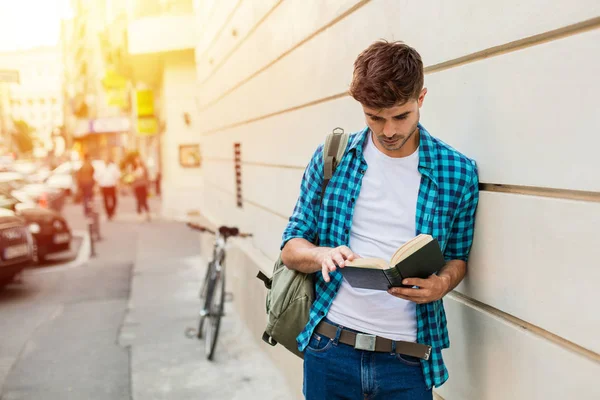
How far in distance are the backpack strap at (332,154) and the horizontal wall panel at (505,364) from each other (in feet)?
2.46

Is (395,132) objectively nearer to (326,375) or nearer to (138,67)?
(326,375)

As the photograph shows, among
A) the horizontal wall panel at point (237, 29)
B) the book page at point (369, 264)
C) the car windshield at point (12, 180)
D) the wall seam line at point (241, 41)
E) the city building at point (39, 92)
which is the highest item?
the city building at point (39, 92)

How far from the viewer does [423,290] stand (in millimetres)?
1854

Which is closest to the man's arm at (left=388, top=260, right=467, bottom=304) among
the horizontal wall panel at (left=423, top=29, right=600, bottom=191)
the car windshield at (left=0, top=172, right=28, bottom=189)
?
the horizontal wall panel at (left=423, top=29, right=600, bottom=191)

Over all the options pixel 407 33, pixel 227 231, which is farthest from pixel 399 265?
pixel 227 231

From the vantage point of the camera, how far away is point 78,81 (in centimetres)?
5938

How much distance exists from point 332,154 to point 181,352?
13.6 feet

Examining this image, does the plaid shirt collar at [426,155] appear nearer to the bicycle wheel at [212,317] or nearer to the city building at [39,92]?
the bicycle wheel at [212,317]

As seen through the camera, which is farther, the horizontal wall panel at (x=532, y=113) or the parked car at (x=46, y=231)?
the parked car at (x=46, y=231)

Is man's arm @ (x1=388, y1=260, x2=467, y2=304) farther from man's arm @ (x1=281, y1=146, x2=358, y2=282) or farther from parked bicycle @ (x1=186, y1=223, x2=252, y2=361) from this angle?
parked bicycle @ (x1=186, y1=223, x2=252, y2=361)

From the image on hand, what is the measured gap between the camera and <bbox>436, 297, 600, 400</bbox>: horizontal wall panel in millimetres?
1779

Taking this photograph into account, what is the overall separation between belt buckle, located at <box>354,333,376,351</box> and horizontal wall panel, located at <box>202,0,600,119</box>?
1.03 m

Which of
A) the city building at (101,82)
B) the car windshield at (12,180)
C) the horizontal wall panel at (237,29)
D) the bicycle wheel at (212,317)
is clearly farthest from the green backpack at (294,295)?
the city building at (101,82)

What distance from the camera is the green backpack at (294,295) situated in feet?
7.15
